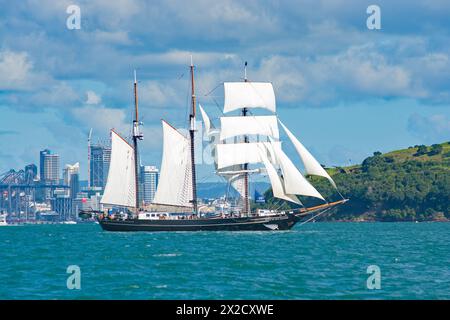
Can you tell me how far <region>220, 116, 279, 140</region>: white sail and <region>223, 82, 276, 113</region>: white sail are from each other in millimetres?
1641

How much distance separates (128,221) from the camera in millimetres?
153000

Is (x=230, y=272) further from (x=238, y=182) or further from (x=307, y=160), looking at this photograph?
(x=238, y=182)

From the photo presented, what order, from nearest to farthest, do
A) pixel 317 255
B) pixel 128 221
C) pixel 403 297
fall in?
pixel 403 297 → pixel 317 255 → pixel 128 221

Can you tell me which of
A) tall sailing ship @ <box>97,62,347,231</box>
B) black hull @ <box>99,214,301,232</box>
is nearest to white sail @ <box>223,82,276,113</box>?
tall sailing ship @ <box>97,62,347,231</box>

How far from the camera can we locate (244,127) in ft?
479

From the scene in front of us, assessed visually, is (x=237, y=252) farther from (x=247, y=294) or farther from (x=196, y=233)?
(x=196, y=233)

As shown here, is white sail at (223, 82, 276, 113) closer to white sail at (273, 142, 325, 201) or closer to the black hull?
white sail at (273, 142, 325, 201)

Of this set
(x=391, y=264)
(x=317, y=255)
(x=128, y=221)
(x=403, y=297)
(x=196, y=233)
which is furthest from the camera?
(x=128, y=221)

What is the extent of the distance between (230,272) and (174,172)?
74.9m

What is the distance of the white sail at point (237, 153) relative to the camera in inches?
5768

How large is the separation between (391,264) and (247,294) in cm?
2298

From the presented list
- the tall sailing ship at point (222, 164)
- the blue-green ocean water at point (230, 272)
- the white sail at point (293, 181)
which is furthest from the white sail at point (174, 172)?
the blue-green ocean water at point (230, 272)

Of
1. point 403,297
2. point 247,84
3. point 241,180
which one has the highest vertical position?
point 247,84
